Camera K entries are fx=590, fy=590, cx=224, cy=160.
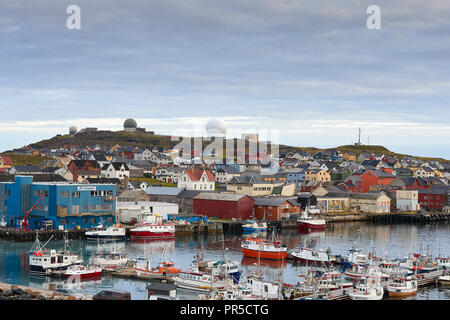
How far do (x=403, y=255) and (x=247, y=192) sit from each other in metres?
22.8

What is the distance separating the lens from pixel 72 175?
59406mm

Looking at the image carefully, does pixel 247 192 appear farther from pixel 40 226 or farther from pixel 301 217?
pixel 40 226

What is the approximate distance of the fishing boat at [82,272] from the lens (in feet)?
78.6

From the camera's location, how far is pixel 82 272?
24.1m

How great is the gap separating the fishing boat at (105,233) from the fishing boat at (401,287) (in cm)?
1816

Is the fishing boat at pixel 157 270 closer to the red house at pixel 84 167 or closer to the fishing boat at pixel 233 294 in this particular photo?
the fishing boat at pixel 233 294

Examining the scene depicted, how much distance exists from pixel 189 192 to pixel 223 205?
13.2 feet

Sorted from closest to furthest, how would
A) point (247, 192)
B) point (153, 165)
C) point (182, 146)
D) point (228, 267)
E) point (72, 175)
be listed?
point (228, 267)
point (247, 192)
point (72, 175)
point (153, 165)
point (182, 146)

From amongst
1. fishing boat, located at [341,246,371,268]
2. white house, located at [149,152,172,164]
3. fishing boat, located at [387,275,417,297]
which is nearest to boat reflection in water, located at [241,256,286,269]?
fishing boat, located at [341,246,371,268]

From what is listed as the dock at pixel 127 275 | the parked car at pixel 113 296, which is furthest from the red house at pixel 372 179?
the parked car at pixel 113 296

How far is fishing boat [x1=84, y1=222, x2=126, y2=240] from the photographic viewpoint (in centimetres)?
3506

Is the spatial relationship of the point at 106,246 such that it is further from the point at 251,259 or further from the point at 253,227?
the point at 253,227

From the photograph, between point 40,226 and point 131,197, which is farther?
point 131,197
